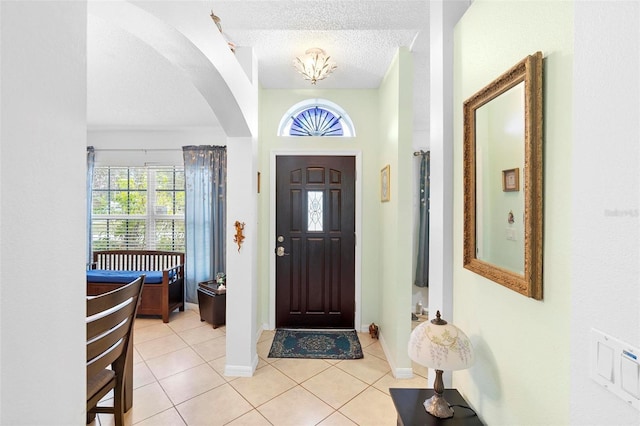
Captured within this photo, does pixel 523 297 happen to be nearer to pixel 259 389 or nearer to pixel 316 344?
pixel 259 389

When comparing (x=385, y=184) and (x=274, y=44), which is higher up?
(x=274, y=44)

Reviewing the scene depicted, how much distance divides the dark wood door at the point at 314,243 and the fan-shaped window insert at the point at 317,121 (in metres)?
0.34

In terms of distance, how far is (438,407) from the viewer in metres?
1.20

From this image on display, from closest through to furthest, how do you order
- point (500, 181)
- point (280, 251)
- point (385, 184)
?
point (500, 181) < point (385, 184) < point (280, 251)

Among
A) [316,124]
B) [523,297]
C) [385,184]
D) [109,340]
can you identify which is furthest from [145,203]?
[523,297]

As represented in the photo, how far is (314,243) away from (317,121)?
1.42 meters

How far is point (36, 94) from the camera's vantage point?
64 centimetres

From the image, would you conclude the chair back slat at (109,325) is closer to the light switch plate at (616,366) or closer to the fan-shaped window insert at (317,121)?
the light switch plate at (616,366)

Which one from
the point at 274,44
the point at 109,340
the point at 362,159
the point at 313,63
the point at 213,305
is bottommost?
the point at 213,305

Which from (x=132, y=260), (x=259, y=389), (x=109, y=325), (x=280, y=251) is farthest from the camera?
(x=132, y=260)

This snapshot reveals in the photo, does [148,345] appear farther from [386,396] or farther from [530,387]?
[530,387]

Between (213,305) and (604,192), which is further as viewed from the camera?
(213,305)

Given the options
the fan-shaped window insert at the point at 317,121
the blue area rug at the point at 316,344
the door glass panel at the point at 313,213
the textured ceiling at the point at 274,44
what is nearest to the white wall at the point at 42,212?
the textured ceiling at the point at 274,44

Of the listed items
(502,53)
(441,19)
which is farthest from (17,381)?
(441,19)
